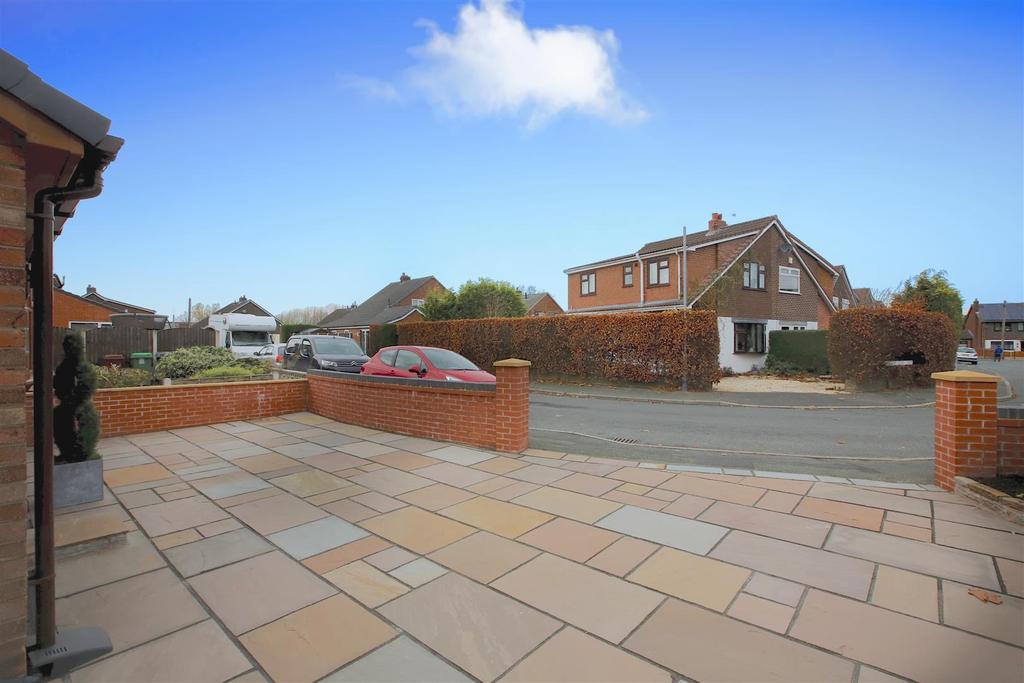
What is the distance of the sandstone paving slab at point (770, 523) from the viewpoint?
11.5 ft

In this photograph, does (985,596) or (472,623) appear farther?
(985,596)

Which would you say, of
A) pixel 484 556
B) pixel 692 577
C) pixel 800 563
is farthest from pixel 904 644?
pixel 484 556

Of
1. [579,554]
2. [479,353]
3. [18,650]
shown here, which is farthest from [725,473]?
[479,353]

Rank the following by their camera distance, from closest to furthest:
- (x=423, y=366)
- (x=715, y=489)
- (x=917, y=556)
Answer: (x=917, y=556) < (x=715, y=489) < (x=423, y=366)

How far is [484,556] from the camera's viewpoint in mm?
3166

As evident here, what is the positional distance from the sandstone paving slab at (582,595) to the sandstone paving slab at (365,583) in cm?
61

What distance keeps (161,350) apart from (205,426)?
1522cm

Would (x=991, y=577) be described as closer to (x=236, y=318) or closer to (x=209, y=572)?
(x=209, y=572)

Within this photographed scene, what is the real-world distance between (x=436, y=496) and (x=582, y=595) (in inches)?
81.2

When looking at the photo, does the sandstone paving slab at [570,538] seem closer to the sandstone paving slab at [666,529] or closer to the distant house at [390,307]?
the sandstone paving slab at [666,529]

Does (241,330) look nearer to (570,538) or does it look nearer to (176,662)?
(570,538)

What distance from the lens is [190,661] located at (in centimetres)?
210

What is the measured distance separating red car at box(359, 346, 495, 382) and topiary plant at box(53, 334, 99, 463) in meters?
4.87

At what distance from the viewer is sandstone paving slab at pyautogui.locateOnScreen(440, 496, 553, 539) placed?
12.0 ft
